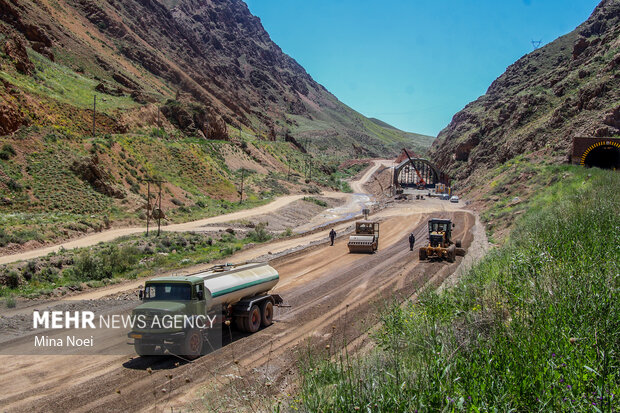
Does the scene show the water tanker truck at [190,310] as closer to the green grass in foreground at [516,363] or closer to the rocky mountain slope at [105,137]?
the green grass in foreground at [516,363]

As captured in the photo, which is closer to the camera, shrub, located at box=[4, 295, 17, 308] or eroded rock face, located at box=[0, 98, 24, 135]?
shrub, located at box=[4, 295, 17, 308]

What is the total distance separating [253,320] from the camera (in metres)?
15.1

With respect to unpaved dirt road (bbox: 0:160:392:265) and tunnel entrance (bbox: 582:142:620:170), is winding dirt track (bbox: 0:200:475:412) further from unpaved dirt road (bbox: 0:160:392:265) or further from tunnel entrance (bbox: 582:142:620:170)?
tunnel entrance (bbox: 582:142:620:170)

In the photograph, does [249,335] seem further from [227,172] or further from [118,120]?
[227,172]

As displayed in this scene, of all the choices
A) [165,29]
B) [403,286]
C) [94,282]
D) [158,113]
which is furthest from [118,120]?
[165,29]

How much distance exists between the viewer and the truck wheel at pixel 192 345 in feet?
39.5

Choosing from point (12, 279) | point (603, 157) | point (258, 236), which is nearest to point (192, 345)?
point (12, 279)

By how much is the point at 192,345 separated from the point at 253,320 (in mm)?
3103

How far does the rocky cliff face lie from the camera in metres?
54.4

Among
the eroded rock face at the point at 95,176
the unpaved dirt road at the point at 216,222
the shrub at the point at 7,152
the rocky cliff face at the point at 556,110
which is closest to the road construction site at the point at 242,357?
the unpaved dirt road at the point at 216,222

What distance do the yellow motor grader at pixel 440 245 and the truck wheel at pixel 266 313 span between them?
676 inches

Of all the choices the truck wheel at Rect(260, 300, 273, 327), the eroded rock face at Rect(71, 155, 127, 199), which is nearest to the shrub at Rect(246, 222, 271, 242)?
the eroded rock face at Rect(71, 155, 127, 199)

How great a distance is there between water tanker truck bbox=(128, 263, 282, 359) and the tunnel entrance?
43.1 meters

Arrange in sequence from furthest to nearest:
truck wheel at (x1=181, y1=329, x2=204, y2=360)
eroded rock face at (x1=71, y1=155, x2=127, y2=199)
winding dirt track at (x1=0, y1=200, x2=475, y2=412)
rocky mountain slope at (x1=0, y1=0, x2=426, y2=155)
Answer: rocky mountain slope at (x1=0, y1=0, x2=426, y2=155) < eroded rock face at (x1=71, y1=155, x2=127, y2=199) < truck wheel at (x1=181, y1=329, x2=204, y2=360) < winding dirt track at (x1=0, y1=200, x2=475, y2=412)
